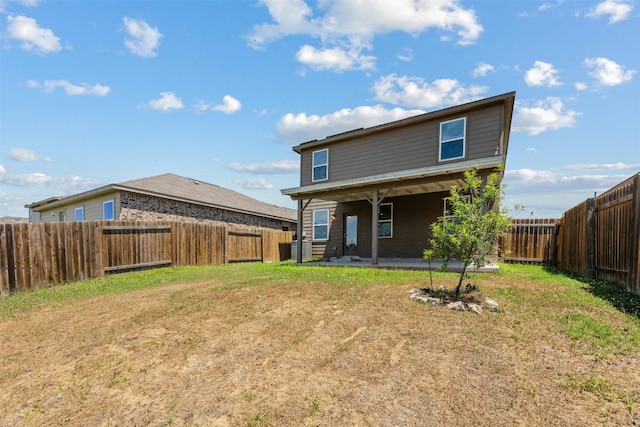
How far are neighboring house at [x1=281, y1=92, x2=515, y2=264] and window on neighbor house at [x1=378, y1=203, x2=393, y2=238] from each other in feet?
0.14

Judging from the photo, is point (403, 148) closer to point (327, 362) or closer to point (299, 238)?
point (299, 238)

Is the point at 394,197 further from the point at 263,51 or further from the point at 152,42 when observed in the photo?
the point at 152,42

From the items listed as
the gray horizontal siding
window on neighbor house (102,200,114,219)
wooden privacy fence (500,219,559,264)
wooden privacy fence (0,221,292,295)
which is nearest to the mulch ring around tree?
the gray horizontal siding

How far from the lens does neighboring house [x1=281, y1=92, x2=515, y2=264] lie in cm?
1091

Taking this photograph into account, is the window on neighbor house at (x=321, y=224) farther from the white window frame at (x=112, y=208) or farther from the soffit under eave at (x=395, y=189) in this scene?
the white window frame at (x=112, y=208)

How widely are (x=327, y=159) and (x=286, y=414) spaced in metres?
13.7

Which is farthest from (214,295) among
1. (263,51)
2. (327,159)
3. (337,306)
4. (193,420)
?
(327,159)

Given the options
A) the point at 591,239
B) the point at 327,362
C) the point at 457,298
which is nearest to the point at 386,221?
the point at 591,239

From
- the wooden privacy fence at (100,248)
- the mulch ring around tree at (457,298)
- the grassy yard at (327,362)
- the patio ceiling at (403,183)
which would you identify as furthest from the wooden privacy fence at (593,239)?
the wooden privacy fence at (100,248)

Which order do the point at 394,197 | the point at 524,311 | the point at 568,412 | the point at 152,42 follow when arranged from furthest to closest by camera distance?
the point at 394,197 → the point at 152,42 → the point at 524,311 → the point at 568,412

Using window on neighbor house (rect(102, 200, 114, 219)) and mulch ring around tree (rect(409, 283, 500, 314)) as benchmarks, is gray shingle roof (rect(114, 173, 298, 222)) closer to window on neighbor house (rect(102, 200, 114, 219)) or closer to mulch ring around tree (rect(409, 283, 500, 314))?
window on neighbor house (rect(102, 200, 114, 219))

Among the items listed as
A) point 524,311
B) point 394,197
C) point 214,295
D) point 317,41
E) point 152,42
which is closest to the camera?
point 524,311

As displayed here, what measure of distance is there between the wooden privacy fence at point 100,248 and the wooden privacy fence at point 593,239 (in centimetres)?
1098

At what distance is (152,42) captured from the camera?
945 centimetres
